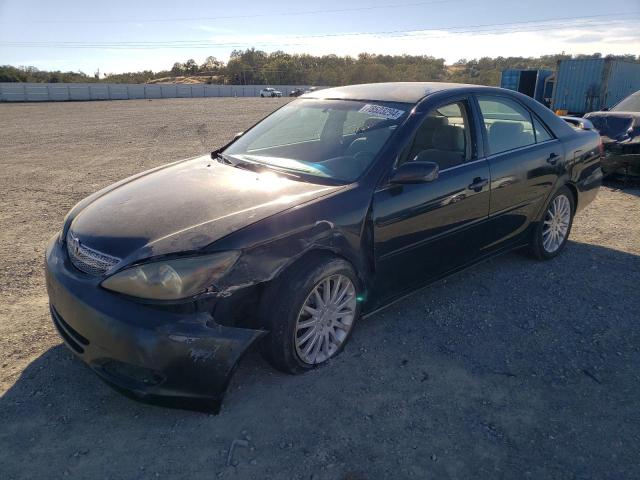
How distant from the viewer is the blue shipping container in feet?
63.8

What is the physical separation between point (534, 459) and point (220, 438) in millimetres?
1508

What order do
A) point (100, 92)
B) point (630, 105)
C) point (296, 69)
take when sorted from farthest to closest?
point (296, 69), point (100, 92), point (630, 105)

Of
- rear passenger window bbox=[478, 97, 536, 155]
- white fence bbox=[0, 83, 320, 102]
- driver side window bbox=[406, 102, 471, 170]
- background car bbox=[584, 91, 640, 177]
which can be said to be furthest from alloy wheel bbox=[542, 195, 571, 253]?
white fence bbox=[0, 83, 320, 102]

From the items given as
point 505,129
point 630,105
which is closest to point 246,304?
point 505,129

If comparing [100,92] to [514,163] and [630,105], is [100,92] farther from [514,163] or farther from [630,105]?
[514,163]

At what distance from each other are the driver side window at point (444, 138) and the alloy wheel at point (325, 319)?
1033mm

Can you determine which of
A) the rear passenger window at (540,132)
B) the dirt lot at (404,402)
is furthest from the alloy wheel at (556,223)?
the rear passenger window at (540,132)

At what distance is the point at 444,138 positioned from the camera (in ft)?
11.4

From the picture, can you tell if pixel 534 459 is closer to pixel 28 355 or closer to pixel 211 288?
pixel 211 288

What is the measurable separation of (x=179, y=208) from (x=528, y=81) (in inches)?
821

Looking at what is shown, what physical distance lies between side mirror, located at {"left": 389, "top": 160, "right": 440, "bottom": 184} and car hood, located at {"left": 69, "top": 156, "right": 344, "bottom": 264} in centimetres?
40

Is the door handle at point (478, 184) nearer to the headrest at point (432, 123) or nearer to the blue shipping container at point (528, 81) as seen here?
the headrest at point (432, 123)

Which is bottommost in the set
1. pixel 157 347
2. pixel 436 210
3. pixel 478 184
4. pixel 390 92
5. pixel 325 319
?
pixel 325 319

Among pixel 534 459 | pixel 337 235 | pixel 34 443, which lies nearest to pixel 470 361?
pixel 534 459
